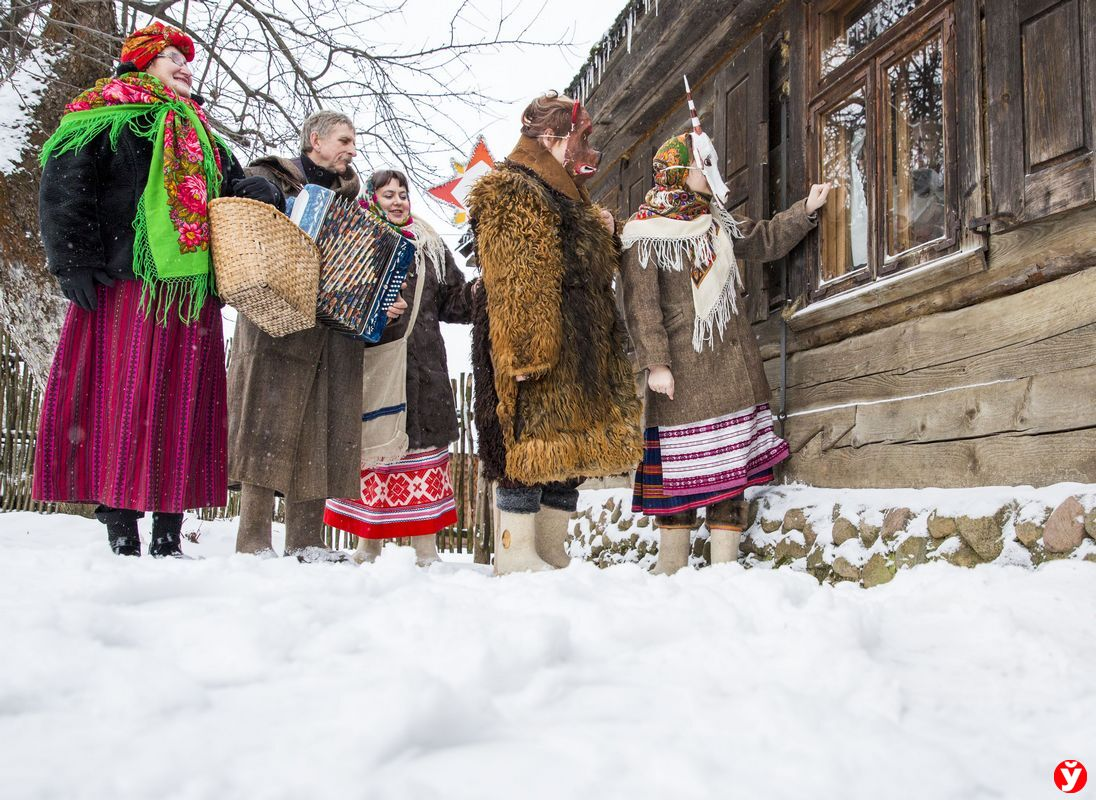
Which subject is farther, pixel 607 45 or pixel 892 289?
pixel 607 45

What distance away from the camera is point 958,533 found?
2631mm

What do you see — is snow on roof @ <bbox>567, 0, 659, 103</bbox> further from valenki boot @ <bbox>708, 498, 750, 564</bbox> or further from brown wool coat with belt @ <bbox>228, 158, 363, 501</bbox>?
valenki boot @ <bbox>708, 498, 750, 564</bbox>

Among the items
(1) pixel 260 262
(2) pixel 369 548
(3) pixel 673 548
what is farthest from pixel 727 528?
(1) pixel 260 262

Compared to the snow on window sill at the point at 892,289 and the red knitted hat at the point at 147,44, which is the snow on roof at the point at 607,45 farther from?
the red knitted hat at the point at 147,44

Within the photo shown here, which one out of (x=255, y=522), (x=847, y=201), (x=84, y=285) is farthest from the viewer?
(x=847, y=201)

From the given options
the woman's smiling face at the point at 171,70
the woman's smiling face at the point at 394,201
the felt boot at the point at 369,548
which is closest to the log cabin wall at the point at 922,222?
the woman's smiling face at the point at 394,201

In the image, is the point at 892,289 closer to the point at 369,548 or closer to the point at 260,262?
the point at 260,262

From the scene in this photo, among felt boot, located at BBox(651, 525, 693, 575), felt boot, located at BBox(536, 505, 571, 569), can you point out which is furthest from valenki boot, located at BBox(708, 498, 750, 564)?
felt boot, located at BBox(536, 505, 571, 569)

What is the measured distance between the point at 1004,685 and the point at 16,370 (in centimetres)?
1027

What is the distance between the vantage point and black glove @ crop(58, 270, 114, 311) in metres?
2.52

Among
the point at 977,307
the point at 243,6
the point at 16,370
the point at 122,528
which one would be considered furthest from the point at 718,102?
the point at 16,370

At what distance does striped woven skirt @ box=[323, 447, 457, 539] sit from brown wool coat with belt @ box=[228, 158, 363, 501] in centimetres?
60

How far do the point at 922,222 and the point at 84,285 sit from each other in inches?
120

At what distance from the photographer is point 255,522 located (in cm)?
291
